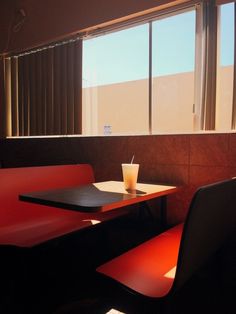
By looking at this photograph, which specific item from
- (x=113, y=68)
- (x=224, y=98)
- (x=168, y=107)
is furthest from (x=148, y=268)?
(x=113, y=68)

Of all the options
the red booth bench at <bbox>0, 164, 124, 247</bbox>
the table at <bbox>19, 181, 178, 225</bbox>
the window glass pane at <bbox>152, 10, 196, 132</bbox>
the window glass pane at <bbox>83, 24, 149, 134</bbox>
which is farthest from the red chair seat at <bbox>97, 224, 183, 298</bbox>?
the window glass pane at <bbox>83, 24, 149, 134</bbox>

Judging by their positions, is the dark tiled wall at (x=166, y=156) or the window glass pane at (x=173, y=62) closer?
the dark tiled wall at (x=166, y=156)

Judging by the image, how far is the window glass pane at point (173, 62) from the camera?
242 centimetres

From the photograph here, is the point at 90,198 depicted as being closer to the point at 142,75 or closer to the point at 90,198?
the point at 90,198

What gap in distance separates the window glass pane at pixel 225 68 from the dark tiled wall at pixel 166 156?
183 millimetres

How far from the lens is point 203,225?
1137mm

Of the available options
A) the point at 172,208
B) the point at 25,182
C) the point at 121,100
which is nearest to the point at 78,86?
the point at 25,182

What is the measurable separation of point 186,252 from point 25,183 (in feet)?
4.42

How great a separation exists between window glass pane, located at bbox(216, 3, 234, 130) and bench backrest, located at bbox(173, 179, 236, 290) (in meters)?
1.02

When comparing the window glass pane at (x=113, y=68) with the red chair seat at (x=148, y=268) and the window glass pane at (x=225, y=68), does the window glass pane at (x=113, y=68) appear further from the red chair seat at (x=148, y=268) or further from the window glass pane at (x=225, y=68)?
the red chair seat at (x=148, y=268)

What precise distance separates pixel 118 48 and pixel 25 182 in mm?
2124

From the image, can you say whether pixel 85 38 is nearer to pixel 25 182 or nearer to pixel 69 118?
pixel 69 118

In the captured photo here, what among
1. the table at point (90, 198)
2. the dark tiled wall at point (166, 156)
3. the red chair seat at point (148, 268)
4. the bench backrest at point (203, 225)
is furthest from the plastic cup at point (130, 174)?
the dark tiled wall at point (166, 156)

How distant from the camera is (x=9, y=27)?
3.80 metres
